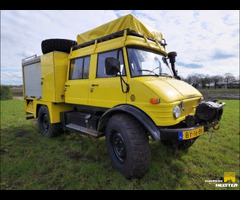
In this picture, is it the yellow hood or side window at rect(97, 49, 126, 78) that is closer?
the yellow hood

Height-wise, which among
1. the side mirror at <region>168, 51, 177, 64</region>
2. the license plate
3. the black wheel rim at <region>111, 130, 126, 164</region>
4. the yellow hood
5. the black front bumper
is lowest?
the black wheel rim at <region>111, 130, 126, 164</region>

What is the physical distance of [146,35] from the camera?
11.9 ft

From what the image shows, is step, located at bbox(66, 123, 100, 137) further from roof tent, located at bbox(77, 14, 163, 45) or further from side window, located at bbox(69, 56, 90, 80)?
roof tent, located at bbox(77, 14, 163, 45)

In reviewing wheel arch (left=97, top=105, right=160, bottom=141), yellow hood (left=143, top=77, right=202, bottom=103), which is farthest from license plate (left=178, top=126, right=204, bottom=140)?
yellow hood (left=143, top=77, right=202, bottom=103)

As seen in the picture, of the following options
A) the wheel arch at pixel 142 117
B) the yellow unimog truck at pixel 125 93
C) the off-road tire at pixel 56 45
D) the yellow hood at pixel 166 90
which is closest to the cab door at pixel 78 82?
the yellow unimog truck at pixel 125 93

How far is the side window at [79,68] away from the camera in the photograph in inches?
164

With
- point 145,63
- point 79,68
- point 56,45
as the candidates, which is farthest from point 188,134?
point 56,45

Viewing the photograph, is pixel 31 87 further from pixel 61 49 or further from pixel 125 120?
pixel 125 120

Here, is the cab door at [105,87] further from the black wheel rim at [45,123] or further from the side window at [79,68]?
the black wheel rim at [45,123]

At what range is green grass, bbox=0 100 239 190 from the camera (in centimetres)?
287

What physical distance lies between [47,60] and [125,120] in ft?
11.5

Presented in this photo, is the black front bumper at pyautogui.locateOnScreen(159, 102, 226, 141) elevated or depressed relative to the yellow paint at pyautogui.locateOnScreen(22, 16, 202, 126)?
depressed

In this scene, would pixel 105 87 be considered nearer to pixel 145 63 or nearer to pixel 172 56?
pixel 145 63

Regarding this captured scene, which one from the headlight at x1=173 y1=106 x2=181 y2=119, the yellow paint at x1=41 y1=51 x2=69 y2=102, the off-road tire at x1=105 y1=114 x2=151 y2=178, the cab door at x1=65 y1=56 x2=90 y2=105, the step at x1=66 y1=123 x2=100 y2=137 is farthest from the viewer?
the yellow paint at x1=41 y1=51 x2=69 y2=102
